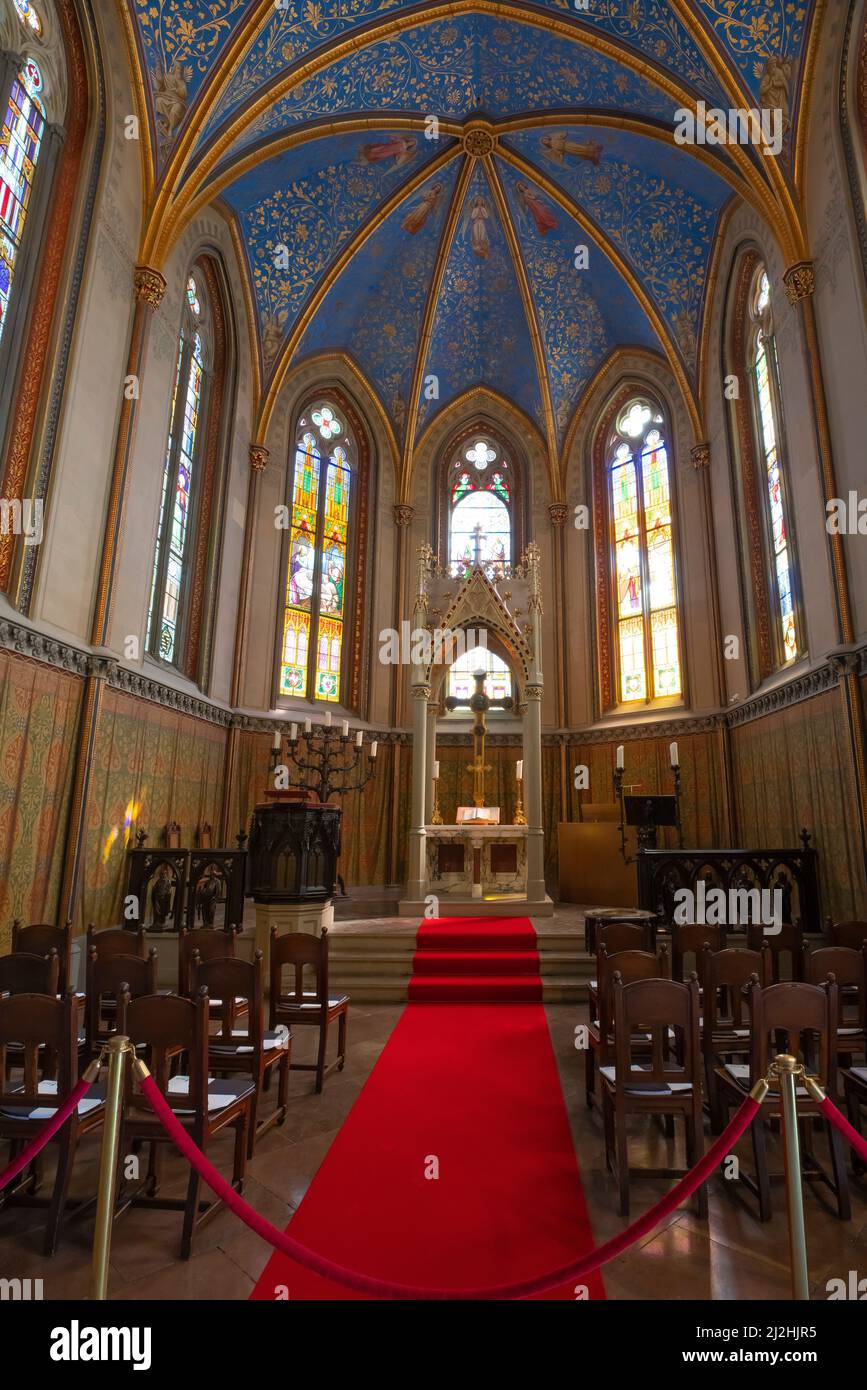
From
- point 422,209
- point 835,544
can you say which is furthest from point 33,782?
point 422,209

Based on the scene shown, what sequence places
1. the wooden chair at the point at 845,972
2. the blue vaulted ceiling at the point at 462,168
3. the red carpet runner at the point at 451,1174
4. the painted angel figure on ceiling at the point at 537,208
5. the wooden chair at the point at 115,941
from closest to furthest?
the red carpet runner at the point at 451,1174
the wooden chair at the point at 845,972
the wooden chair at the point at 115,941
the blue vaulted ceiling at the point at 462,168
the painted angel figure on ceiling at the point at 537,208

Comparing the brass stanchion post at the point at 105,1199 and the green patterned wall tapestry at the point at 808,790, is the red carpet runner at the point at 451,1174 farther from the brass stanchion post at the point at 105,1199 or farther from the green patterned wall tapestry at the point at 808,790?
the green patterned wall tapestry at the point at 808,790

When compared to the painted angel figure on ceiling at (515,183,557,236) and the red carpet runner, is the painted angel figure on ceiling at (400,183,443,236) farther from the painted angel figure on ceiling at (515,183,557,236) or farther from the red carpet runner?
the red carpet runner

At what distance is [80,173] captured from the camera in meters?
9.27

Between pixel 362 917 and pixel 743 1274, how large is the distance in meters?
8.70

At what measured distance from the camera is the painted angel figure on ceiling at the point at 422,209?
1516 cm

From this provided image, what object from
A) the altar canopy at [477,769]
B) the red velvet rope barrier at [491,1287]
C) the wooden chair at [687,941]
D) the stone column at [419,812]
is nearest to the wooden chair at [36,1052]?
the red velvet rope barrier at [491,1287]

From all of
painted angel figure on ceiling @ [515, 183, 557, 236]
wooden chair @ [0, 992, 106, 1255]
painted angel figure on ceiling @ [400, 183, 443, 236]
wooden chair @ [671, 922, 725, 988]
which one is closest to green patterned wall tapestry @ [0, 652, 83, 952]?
wooden chair @ [0, 992, 106, 1255]

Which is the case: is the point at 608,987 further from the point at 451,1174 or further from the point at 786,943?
the point at 786,943

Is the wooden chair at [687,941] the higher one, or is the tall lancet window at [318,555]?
the tall lancet window at [318,555]

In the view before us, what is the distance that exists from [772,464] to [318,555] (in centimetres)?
953

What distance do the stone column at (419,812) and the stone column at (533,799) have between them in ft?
5.71

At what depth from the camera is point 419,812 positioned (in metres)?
11.9
